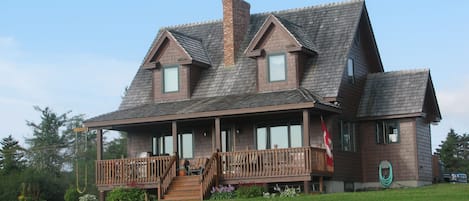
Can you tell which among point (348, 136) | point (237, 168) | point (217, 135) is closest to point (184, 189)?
point (237, 168)

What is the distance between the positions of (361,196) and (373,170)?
10.1 meters

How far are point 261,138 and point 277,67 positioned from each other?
9.76 ft

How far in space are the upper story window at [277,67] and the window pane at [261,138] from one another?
6.92 feet

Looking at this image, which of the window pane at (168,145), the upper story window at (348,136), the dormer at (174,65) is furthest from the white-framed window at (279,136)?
the window pane at (168,145)

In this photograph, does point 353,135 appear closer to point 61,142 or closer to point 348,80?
point 348,80

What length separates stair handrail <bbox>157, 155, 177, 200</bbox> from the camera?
33531mm

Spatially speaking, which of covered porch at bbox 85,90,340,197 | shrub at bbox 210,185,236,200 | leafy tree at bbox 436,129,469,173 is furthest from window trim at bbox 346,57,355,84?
leafy tree at bbox 436,129,469,173

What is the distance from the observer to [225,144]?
37.3 m

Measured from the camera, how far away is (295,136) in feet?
117

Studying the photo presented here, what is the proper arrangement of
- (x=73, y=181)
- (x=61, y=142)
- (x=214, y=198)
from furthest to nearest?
(x=61, y=142)
(x=73, y=181)
(x=214, y=198)

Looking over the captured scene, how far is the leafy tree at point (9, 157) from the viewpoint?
49312 millimetres

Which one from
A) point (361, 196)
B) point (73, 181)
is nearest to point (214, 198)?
point (361, 196)

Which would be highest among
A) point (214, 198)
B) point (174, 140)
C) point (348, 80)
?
point (348, 80)

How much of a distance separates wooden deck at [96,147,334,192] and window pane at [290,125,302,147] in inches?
74.5
